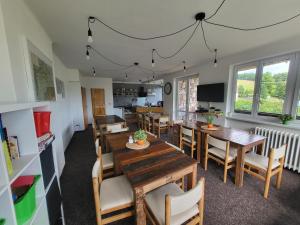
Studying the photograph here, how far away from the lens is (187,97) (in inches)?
213

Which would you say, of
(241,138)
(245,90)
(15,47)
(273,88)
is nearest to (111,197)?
(15,47)

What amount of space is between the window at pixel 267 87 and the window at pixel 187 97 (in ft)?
5.47

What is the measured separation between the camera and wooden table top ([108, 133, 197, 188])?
118cm

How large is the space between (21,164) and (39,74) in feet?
4.80

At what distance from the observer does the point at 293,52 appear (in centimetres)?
248

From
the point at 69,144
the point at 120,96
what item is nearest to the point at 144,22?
the point at 69,144

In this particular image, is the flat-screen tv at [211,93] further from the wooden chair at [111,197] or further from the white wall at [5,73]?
the white wall at [5,73]

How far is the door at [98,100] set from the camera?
693 cm

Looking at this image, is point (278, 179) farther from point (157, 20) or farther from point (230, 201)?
point (157, 20)

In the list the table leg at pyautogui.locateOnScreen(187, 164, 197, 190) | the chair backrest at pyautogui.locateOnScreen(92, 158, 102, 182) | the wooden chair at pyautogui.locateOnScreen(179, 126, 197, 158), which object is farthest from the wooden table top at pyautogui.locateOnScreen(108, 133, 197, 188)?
the wooden chair at pyautogui.locateOnScreen(179, 126, 197, 158)

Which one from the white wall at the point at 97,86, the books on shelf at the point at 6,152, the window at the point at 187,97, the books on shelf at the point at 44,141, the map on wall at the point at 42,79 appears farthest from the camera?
the white wall at the point at 97,86

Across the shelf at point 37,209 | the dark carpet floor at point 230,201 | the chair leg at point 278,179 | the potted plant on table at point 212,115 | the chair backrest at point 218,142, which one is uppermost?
the potted plant on table at point 212,115

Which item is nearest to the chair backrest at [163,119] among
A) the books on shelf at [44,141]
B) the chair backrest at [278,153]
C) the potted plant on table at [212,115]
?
the potted plant on table at [212,115]

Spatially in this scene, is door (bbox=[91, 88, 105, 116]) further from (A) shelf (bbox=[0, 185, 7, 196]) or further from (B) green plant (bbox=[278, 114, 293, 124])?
(B) green plant (bbox=[278, 114, 293, 124])
